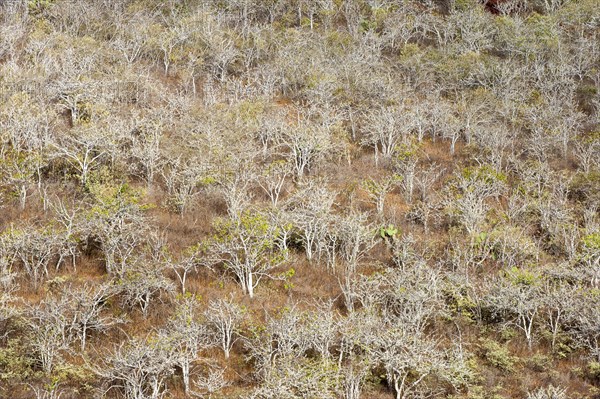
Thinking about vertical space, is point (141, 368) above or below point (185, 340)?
above

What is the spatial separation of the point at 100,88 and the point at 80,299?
22.9 meters

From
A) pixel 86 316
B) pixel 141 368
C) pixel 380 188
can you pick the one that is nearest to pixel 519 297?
pixel 380 188

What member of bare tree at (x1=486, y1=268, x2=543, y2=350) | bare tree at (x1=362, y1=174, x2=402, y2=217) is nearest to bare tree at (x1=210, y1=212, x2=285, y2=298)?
bare tree at (x1=362, y1=174, x2=402, y2=217)

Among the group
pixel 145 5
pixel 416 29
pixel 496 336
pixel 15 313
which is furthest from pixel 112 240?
pixel 416 29

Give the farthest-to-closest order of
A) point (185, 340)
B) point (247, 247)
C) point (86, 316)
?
1. point (247, 247)
2. point (86, 316)
3. point (185, 340)

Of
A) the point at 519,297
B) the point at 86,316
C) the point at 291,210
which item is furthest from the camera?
the point at 291,210

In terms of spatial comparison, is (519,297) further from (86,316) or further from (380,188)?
(86,316)

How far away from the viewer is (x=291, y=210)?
1148 inches

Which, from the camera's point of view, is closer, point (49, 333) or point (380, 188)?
point (49, 333)

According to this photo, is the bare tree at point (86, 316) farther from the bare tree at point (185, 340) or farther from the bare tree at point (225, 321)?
the bare tree at point (225, 321)

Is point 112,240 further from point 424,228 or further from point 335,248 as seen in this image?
point 424,228

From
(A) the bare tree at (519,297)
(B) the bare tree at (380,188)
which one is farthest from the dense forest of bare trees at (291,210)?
(B) the bare tree at (380,188)

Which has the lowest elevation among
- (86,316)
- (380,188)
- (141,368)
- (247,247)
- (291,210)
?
(291,210)

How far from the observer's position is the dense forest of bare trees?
60.2 ft
